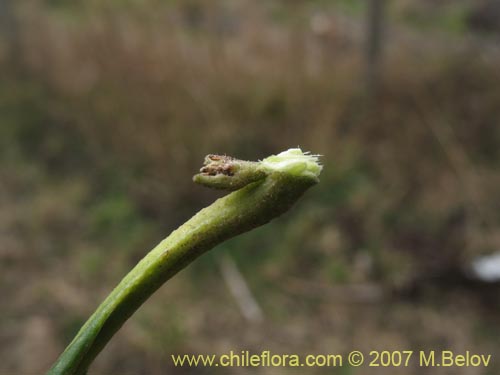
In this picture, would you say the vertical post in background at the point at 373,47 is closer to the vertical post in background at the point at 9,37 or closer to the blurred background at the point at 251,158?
the blurred background at the point at 251,158

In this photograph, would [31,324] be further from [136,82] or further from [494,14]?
[494,14]

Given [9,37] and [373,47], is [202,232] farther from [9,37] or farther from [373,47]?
[9,37]

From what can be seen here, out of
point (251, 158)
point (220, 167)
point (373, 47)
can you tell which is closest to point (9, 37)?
point (251, 158)

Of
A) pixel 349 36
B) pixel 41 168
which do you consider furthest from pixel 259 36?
pixel 41 168

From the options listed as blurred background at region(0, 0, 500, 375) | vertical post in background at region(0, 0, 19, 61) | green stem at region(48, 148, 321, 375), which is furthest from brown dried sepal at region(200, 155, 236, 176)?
vertical post in background at region(0, 0, 19, 61)

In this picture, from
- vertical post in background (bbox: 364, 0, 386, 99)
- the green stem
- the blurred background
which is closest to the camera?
the green stem

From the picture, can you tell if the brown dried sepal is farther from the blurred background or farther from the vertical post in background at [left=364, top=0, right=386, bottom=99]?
the vertical post in background at [left=364, top=0, right=386, bottom=99]
